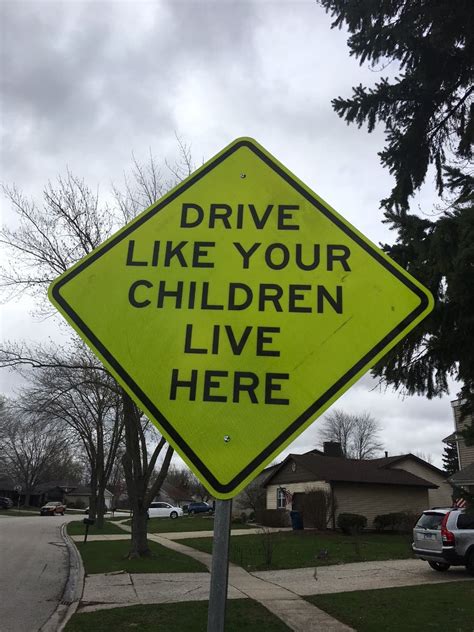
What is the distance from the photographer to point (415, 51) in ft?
23.6

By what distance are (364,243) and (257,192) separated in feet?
1.63

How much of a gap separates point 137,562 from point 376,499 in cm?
1777

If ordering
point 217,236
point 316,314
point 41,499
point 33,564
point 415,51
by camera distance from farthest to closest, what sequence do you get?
A: point 41,499
point 33,564
point 415,51
point 217,236
point 316,314

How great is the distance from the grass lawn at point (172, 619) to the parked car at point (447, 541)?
5.75 metres

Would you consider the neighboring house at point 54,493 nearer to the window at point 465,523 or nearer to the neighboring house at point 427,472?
the neighboring house at point 427,472

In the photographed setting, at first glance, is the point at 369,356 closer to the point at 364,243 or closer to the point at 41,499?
the point at 364,243

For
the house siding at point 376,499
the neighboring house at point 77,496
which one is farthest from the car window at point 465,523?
the neighboring house at point 77,496

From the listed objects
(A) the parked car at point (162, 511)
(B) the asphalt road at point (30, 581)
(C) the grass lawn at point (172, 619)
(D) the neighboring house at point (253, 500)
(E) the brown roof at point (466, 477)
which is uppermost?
(E) the brown roof at point (466, 477)

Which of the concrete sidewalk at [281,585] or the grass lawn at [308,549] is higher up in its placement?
the grass lawn at [308,549]

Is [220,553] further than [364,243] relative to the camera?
No

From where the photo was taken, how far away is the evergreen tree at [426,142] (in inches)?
222

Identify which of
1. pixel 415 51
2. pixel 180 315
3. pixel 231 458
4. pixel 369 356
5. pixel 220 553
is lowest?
pixel 220 553

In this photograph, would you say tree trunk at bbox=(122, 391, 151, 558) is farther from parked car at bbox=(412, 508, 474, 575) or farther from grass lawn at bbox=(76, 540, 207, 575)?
parked car at bbox=(412, 508, 474, 575)

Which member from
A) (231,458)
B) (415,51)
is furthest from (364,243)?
(415,51)
